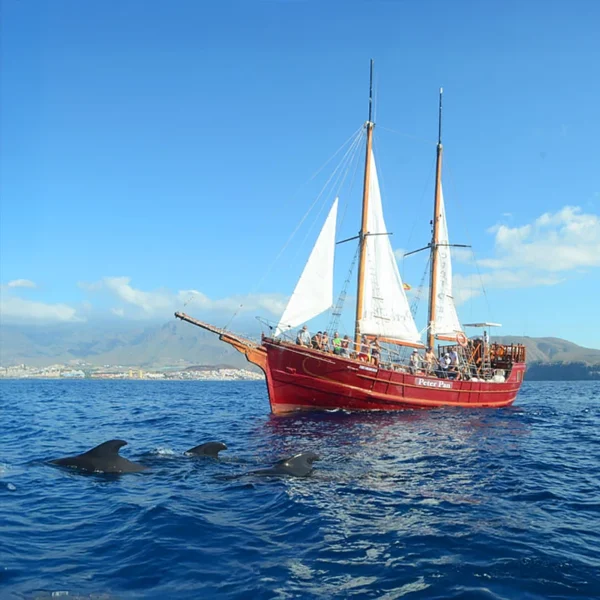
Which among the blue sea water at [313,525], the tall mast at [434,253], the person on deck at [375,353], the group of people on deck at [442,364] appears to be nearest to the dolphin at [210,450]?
the blue sea water at [313,525]

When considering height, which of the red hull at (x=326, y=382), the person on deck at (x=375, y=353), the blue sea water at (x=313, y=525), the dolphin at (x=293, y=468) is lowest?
the blue sea water at (x=313, y=525)

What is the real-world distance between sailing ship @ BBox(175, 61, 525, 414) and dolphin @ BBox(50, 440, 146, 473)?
15.4 meters

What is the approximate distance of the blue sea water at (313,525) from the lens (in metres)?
7.07

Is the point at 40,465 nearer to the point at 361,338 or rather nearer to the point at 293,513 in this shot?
the point at 293,513

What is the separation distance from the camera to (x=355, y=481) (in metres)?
12.7

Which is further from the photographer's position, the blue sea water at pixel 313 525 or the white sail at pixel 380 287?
the white sail at pixel 380 287

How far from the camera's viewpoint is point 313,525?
9.45 m

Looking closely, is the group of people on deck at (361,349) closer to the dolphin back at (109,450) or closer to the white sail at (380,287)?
the white sail at (380,287)

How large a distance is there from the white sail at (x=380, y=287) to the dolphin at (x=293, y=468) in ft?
70.0

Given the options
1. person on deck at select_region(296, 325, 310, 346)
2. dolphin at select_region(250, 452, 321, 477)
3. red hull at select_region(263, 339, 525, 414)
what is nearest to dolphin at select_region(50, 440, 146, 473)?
dolphin at select_region(250, 452, 321, 477)

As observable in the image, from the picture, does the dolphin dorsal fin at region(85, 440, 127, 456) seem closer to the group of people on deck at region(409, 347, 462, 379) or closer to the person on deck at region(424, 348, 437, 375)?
the group of people on deck at region(409, 347, 462, 379)

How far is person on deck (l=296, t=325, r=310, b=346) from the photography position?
29.3m

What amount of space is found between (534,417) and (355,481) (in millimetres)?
21021

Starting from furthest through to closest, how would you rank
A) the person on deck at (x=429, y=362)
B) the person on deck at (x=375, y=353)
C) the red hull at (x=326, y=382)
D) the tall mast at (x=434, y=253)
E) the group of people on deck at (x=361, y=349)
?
the tall mast at (x=434, y=253)
the person on deck at (x=429, y=362)
the person on deck at (x=375, y=353)
the group of people on deck at (x=361, y=349)
the red hull at (x=326, y=382)
